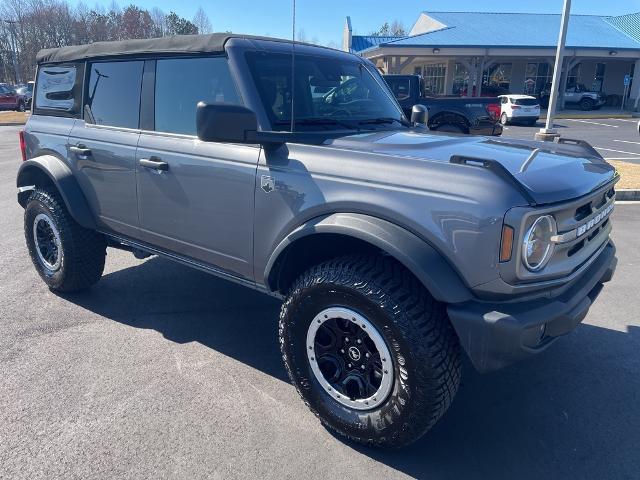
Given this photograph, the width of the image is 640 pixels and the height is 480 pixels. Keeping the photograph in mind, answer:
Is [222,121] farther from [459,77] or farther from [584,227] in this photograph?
[459,77]

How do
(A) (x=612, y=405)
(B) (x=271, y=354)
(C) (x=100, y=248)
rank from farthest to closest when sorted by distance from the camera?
(C) (x=100, y=248) → (B) (x=271, y=354) → (A) (x=612, y=405)

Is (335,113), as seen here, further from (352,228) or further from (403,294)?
(403,294)

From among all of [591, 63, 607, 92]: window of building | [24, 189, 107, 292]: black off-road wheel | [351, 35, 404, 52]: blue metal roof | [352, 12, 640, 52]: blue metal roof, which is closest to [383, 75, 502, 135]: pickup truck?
[24, 189, 107, 292]: black off-road wheel

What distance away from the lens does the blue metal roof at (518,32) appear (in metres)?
32.7

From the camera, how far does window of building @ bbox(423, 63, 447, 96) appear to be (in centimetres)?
4180

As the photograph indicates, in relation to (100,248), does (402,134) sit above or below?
above

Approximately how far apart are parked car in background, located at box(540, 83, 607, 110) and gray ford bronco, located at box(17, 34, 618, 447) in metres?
36.2

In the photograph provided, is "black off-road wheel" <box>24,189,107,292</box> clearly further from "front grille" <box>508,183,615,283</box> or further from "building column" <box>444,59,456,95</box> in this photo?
"building column" <box>444,59,456,95</box>

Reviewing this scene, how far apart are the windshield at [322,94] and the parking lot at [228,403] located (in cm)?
168

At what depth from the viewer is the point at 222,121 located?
2721 mm

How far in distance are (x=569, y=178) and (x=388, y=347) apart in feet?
4.13

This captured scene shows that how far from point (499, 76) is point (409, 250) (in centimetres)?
4105

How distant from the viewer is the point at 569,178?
2732 mm

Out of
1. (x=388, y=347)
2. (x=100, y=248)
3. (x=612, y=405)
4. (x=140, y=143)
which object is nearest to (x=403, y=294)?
(x=388, y=347)
